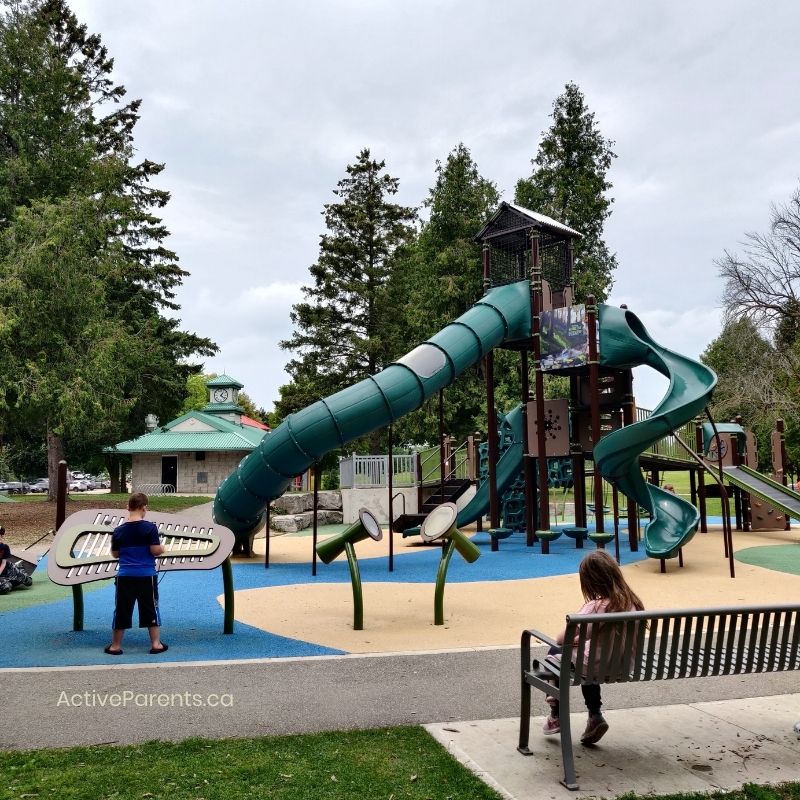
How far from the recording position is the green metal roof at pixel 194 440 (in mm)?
41938

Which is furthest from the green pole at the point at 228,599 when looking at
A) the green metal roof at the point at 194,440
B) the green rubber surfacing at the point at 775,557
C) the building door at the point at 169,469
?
the building door at the point at 169,469

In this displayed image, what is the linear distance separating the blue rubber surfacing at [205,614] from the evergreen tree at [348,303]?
21.6 m

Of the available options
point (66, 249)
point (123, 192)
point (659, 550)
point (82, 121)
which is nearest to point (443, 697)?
point (659, 550)

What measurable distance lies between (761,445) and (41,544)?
39879 millimetres

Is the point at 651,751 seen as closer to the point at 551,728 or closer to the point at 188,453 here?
the point at 551,728

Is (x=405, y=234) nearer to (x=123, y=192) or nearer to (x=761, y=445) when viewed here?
(x=123, y=192)

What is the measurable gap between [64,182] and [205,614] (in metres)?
25.0

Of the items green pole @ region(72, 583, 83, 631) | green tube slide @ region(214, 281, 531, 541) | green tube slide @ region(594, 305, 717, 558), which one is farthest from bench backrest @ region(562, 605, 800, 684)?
green tube slide @ region(594, 305, 717, 558)

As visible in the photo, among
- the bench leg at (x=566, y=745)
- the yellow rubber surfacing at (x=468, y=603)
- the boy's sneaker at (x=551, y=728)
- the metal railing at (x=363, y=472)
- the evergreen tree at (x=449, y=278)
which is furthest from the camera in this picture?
the evergreen tree at (x=449, y=278)

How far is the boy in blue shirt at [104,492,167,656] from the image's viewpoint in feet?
23.8

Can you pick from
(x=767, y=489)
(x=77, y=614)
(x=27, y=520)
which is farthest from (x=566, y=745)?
(x=27, y=520)

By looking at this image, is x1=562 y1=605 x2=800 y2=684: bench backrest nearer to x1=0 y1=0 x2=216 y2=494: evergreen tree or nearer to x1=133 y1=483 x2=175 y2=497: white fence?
x1=0 y1=0 x2=216 y2=494: evergreen tree

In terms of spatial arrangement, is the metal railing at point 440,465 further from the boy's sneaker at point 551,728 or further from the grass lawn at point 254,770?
the grass lawn at point 254,770

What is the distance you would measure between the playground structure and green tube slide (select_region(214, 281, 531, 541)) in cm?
2
